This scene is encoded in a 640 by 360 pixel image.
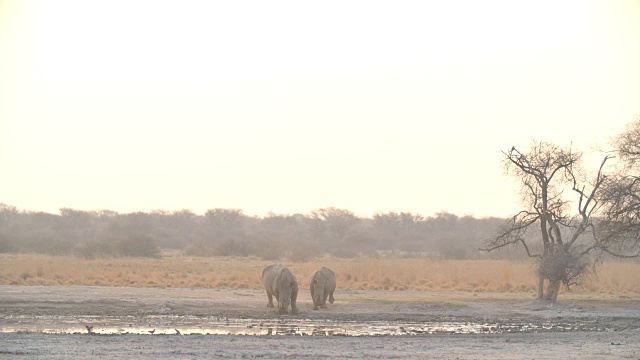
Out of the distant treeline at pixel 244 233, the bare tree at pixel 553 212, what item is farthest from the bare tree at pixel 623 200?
the distant treeline at pixel 244 233

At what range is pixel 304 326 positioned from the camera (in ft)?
76.4

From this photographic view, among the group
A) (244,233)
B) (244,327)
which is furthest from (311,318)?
(244,233)

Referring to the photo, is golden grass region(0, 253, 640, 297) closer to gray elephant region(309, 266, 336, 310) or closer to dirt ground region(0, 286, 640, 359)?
dirt ground region(0, 286, 640, 359)

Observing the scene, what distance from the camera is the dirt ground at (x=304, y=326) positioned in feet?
58.2

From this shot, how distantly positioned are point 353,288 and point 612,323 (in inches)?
589

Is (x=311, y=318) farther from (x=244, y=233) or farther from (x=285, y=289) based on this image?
(x=244, y=233)

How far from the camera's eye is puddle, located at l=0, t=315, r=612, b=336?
21406 millimetres

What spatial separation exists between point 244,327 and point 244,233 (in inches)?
3638

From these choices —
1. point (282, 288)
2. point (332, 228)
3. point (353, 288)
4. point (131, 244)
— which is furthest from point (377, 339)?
point (332, 228)

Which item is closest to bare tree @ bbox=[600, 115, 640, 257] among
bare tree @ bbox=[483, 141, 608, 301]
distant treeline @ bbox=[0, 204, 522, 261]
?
bare tree @ bbox=[483, 141, 608, 301]

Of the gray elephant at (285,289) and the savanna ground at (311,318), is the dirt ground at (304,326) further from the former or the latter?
the gray elephant at (285,289)

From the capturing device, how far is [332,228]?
119000 mm

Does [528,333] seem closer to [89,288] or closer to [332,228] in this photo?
[89,288]

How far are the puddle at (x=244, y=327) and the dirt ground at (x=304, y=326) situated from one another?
3 cm
